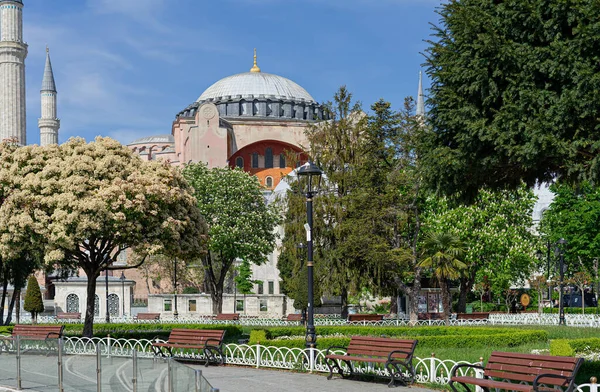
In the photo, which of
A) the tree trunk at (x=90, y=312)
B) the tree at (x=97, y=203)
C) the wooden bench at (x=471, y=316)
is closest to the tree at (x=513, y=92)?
the tree at (x=97, y=203)

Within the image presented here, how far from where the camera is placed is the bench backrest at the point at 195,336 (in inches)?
697

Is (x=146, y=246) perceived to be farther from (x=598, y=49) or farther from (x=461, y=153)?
(x=598, y=49)

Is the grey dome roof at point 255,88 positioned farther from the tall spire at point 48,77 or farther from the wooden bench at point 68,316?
the wooden bench at point 68,316

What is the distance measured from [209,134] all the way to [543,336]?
67846mm

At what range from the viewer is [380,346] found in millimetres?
14383

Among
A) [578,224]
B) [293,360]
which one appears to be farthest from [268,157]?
[293,360]

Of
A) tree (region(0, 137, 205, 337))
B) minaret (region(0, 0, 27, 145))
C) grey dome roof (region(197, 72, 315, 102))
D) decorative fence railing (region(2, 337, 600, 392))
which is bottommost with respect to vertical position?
decorative fence railing (region(2, 337, 600, 392))

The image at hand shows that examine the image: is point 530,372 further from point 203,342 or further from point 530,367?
point 203,342

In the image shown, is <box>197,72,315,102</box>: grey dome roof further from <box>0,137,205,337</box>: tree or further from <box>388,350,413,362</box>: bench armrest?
<box>388,350,413,362</box>: bench armrest

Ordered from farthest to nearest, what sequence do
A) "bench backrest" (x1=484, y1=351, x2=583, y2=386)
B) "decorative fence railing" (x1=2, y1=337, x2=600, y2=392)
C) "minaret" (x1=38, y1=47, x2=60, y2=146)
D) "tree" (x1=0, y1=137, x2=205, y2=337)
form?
"minaret" (x1=38, y1=47, x2=60, y2=146), "tree" (x1=0, y1=137, x2=205, y2=337), "decorative fence railing" (x1=2, y1=337, x2=600, y2=392), "bench backrest" (x1=484, y1=351, x2=583, y2=386)

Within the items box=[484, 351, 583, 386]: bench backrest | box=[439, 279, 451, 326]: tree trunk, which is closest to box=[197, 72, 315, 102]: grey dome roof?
box=[439, 279, 451, 326]: tree trunk

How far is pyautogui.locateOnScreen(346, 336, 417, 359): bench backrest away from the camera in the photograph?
14.0 meters

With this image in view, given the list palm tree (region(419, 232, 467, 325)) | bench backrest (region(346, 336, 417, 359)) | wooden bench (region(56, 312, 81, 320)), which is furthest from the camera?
wooden bench (region(56, 312, 81, 320))

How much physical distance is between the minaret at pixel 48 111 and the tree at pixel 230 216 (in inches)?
2281
